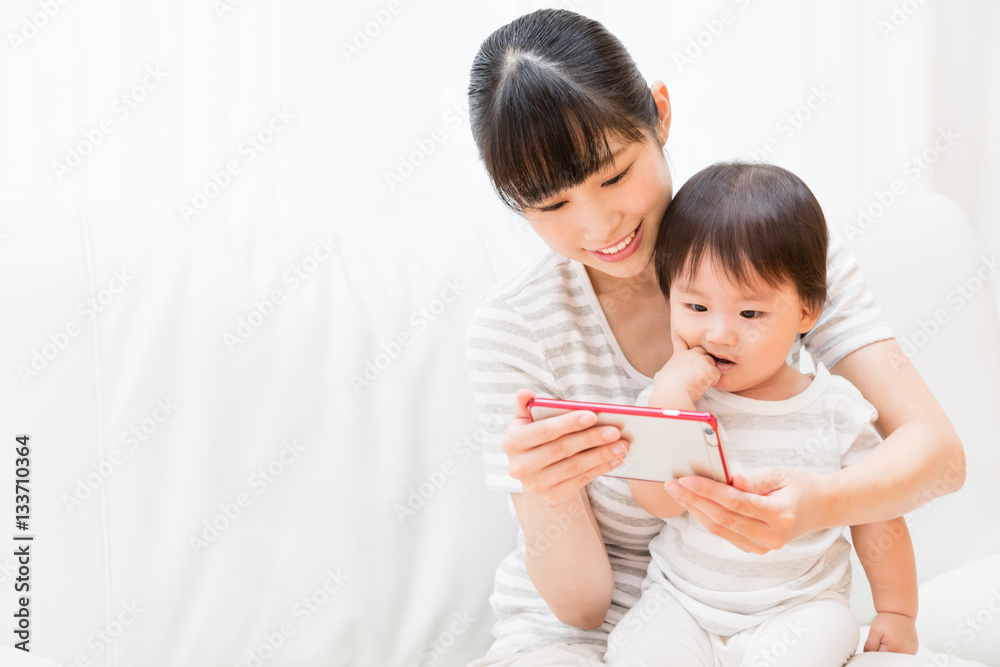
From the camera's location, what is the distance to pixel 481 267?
58.5 inches

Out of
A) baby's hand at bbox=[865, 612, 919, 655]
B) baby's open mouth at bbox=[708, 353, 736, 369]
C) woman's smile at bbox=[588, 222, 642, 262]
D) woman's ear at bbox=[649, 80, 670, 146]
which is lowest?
baby's hand at bbox=[865, 612, 919, 655]

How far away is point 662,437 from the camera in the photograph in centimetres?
88

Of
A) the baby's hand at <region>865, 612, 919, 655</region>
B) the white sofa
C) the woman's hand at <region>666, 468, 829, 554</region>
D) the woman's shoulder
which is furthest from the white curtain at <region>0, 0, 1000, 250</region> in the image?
the baby's hand at <region>865, 612, 919, 655</region>

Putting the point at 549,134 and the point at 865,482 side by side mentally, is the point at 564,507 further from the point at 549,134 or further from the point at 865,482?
the point at 549,134

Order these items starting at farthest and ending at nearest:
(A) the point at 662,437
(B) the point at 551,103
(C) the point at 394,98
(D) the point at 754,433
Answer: (C) the point at 394,98 < (D) the point at 754,433 < (B) the point at 551,103 < (A) the point at 662,437

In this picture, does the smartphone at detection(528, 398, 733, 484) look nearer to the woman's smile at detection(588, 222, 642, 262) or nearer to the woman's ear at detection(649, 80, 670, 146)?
the woman's smile at detection(588, 222, 642, 262)

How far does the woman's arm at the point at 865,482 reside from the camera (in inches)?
36.0

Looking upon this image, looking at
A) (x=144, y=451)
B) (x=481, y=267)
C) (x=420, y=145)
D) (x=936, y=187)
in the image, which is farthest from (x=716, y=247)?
(x=936, y=187)

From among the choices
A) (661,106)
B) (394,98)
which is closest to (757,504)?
(661,106)

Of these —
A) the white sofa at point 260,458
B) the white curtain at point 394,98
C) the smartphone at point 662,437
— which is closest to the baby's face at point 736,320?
the smartphone at point 662,437

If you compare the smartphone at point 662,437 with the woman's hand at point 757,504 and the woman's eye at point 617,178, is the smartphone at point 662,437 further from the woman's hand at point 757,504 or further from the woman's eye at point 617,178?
the woman's eye at point 617,178

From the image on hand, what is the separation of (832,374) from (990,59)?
1537mm

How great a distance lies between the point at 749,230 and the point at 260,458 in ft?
2.63

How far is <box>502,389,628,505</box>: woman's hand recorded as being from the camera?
35.4 inches
